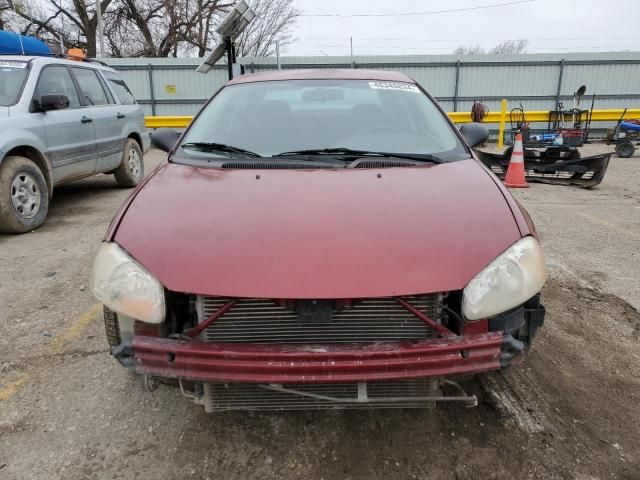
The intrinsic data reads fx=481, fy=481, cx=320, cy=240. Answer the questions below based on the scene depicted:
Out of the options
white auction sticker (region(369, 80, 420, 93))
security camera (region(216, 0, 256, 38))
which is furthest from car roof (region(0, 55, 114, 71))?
white auction sticker (region(369, 80, 420, 93))

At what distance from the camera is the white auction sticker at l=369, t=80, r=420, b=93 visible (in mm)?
3109

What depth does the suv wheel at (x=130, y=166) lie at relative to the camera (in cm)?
719

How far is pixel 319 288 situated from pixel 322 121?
1493 millimetres

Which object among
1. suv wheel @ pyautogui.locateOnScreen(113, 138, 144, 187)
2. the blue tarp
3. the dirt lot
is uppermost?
the blue tarp

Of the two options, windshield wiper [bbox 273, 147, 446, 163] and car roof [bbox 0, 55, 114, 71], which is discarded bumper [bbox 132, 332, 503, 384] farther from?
car roof [bbox 0, 55, 114, 71]

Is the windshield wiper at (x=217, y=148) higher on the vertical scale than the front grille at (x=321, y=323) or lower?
higher

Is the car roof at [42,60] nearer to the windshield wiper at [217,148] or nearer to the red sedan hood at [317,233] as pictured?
the windshield wiper at [217,148]

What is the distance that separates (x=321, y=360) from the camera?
5.21 ft

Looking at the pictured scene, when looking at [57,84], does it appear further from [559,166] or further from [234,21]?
[559,166]

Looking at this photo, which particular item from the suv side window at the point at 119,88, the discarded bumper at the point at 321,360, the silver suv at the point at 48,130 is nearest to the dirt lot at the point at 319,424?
the discarded bumper at the point at 321,360

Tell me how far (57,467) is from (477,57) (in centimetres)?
1778

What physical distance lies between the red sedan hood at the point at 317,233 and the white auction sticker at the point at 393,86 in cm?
109

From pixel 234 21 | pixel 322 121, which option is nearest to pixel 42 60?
pixel 234 21

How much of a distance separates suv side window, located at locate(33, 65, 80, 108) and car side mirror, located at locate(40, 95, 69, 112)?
0.11 meters
